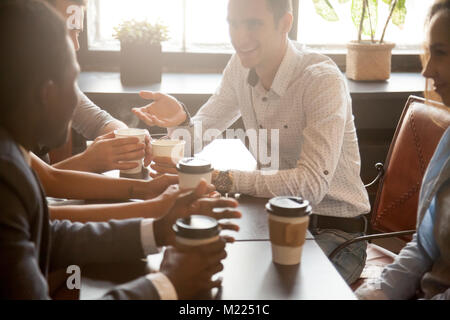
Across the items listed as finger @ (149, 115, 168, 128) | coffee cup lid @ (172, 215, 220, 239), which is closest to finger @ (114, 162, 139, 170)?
finger @ (149, 115, 168, 128)

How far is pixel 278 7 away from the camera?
6.45ft

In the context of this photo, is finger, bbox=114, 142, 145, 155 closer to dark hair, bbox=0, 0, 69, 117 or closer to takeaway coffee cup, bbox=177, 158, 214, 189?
takeaway coffee cup, bbox=177, 158, 214, 189

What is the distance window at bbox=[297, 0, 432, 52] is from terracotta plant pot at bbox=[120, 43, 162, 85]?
35.1 inches

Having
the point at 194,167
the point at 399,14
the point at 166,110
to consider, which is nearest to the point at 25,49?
the point at 194,167

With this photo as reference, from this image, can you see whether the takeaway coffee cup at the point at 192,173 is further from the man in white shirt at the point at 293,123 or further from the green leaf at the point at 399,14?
the green leaf at the point at 399,14

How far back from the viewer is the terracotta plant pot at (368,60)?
2965 mm

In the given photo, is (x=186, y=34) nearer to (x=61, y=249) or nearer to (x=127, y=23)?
(x=127, y=23)

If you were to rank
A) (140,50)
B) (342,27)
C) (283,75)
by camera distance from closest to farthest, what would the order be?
1. (283,75)
2. (140,50)
3. (342,27)

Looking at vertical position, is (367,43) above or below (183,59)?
above

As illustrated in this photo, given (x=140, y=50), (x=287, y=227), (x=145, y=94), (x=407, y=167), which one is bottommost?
(x=407, y=167)

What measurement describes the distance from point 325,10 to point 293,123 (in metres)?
1.34

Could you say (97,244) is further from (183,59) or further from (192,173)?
(183,59)

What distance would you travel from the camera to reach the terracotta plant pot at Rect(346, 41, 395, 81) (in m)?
2.96
